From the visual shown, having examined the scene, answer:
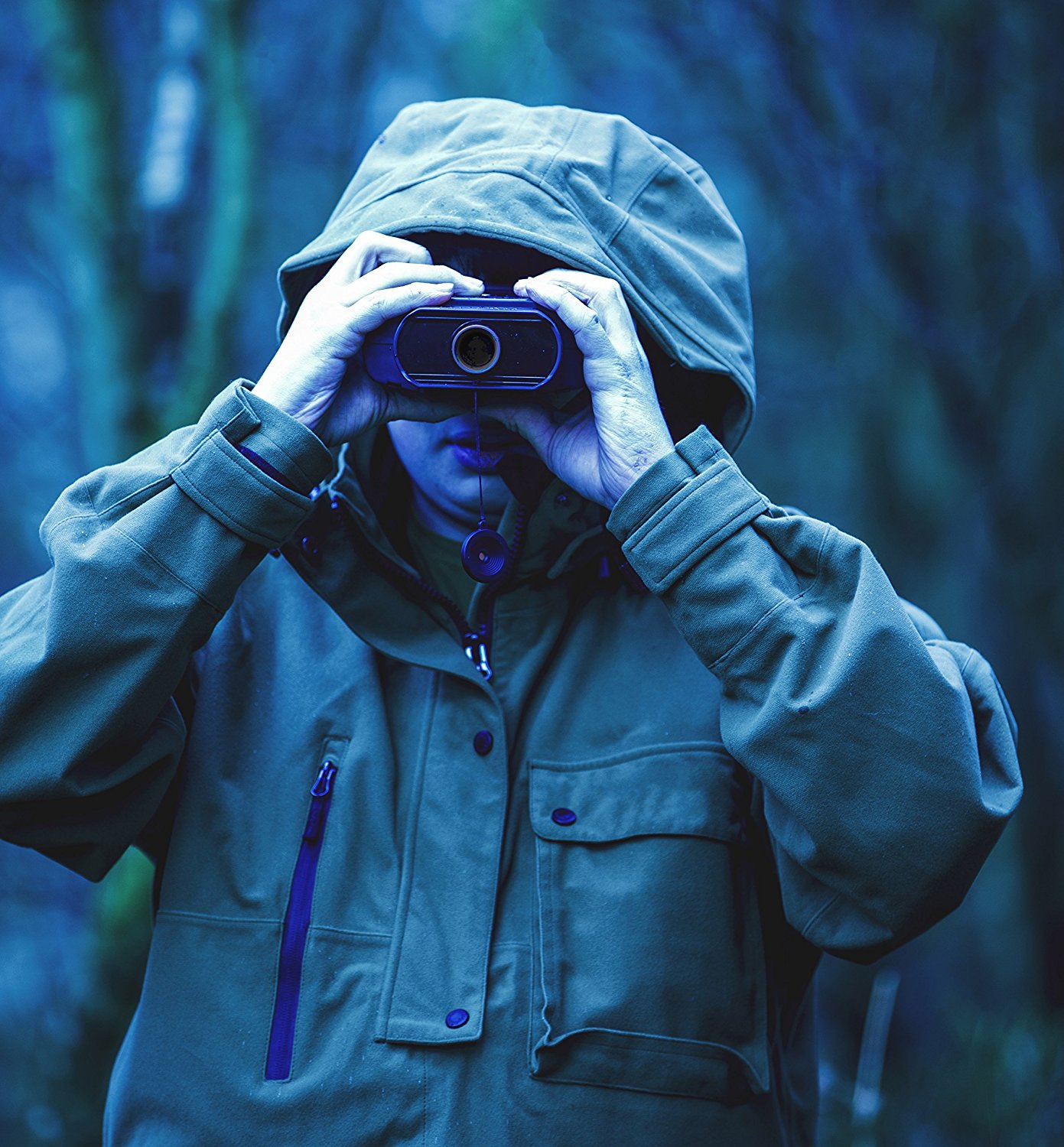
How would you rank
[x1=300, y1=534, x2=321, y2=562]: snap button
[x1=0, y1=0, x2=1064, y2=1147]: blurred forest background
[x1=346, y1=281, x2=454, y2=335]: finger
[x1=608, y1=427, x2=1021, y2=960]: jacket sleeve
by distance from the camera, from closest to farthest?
[x1=608, y1=427, x2=1021, y2=960]: jacket sleeve, [x1=346, y1=281, x2=454, y2=335]: finger, [x1=300, y1=534, x2=321, y2=562]: snap button, [x1=0, y1=0, x2=1064, y2=1147]: blurred forest background

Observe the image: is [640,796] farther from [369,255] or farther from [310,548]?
[369,255]

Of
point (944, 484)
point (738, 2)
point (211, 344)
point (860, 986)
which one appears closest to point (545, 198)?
point (211, 344)

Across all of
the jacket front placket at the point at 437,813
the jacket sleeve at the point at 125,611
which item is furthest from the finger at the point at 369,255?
the jacket front placket at the point at 437,813

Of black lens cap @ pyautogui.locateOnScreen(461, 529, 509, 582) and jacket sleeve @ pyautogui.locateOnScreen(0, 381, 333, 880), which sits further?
black lens cap @ pyautogui.locateOnScreen(461, 529, 509, 582)

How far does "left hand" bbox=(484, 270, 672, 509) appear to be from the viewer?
66.9 inches

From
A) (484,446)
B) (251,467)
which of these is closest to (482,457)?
(484,446)

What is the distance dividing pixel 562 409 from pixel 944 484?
431 centimetres

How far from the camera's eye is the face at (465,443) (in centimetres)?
189

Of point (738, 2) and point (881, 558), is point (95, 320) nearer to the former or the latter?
point (738, 2)

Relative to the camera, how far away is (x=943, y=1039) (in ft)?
16.8

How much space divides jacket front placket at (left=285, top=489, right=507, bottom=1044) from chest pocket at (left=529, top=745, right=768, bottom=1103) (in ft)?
0.28

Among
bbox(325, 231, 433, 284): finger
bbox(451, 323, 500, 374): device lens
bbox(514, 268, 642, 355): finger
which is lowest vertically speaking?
bbox(451, 323, 500, 374): device lens

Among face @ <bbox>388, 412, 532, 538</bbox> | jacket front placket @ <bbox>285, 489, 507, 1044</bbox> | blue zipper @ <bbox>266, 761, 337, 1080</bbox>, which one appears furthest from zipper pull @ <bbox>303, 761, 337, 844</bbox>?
face @ <bbox>388, 412, 532, 538</bbox>

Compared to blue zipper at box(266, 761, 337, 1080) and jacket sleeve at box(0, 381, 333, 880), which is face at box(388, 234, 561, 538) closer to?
jacket sleeve at box(0, 381, 333, 880)
